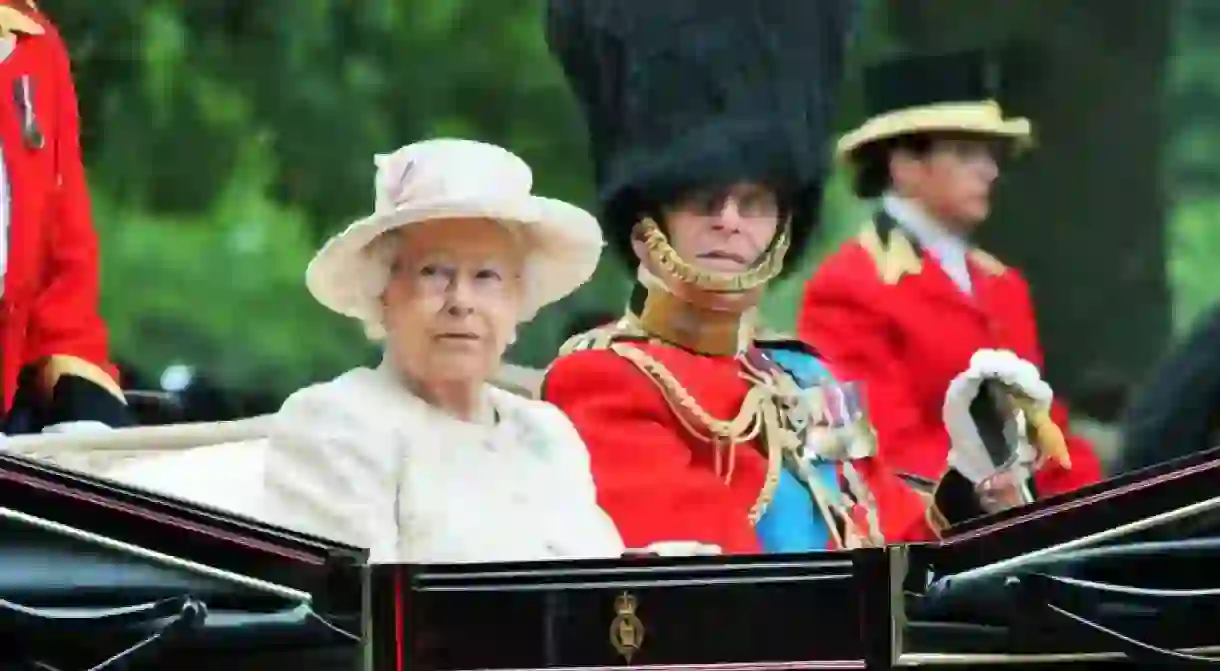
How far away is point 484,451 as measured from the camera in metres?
2.79

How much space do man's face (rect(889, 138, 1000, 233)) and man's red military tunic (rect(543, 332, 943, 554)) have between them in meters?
0.37

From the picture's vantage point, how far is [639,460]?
281cm

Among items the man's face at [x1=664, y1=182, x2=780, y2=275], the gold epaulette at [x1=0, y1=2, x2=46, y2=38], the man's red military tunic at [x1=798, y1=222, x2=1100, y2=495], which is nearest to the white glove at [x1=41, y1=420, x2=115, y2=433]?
the gold epaulette at [x1=0, y1=2, x2=46, y2=38]

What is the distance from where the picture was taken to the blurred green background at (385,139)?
277cm

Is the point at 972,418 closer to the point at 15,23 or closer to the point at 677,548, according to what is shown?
the point at 677,548

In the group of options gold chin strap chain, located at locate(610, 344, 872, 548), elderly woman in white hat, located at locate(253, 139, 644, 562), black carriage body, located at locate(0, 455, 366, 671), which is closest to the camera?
black carriage body, located at locate(0, 455, 366, 671)

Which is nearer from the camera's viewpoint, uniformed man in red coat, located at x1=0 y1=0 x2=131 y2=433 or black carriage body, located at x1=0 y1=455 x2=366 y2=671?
black carriage body, located at x1=0 y1=455 x2=366 y2=671

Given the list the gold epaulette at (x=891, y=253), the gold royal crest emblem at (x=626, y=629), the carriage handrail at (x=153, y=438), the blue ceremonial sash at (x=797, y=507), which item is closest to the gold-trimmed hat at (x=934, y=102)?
the gold epaulette at (x=891, y=253)

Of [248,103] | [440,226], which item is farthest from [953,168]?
[248,103]

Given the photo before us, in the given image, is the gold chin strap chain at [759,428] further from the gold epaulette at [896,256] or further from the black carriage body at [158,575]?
the black carriage body at [158,575]

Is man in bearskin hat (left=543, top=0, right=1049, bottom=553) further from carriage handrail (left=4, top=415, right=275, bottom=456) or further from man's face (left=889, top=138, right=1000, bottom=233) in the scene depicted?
carriage handrail (left=4, top=415, right=275, bottom=456)

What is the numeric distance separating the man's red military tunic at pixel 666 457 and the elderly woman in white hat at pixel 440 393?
0.04 meters

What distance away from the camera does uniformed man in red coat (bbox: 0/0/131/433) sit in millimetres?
2785

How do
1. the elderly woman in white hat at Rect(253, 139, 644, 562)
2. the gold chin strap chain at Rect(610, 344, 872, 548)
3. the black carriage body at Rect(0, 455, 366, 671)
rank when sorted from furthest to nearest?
1. the gold chin strap chain at Rect(610, 344, 872, 548)
2. the elderly woman in white hat at Rect(253, 139, 644, 562)
3. the black carriage body at Rect(0, 455, 366, 671)
